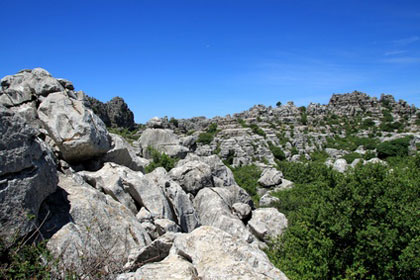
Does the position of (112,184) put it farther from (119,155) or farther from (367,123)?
(367,123)

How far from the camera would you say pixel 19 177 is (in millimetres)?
7016

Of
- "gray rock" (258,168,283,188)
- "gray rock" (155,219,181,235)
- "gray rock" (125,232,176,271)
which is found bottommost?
"gray rock" (258,168,283,188)

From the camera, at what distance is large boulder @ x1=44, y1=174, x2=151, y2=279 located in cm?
641

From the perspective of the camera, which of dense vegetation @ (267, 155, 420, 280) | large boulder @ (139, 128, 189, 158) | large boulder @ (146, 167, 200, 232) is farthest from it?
large boulder @ (139, 128, 189, 158)

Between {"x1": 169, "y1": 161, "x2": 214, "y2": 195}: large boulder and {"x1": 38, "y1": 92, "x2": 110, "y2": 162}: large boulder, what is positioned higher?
{"x1": 38, "y1": 92, "x2": 110, "y2": 162}: large boulder

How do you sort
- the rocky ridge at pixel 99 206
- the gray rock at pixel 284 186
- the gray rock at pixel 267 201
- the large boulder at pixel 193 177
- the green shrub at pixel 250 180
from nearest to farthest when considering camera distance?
the rocky ridge at pixel 99 206
the large boulder at pixel 193 177
the gray rock at pixel 267 201
the green shrub at pixel 250 180
the gray rock at pixel 284 186

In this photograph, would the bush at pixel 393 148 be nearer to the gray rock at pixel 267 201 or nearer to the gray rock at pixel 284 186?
the gray rock at pixel 284 186

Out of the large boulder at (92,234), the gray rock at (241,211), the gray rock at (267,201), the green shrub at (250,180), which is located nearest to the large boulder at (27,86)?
the large boulder at (92,234)

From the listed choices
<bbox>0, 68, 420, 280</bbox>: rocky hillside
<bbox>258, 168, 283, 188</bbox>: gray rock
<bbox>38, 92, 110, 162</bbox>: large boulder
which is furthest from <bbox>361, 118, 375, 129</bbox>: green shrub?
<bbox>38, 92, 110, 162</bbox>: large boulder

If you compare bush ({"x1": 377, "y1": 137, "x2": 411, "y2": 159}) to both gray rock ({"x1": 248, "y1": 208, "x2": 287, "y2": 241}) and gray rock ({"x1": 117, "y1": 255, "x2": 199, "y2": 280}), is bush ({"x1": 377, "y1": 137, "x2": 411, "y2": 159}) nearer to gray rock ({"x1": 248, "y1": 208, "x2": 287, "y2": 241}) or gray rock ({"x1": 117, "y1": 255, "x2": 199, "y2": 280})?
gray rock ({"x1": 248, "y1": 208, "x2": 287, "y2": 241})

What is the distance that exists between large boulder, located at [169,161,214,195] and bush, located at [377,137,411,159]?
46786 millimetres

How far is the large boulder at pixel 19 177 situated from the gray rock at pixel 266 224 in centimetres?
1153

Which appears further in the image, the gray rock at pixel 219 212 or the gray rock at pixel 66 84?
the gray rock at pixel 219 212

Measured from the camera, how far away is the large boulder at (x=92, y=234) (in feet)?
21.0
